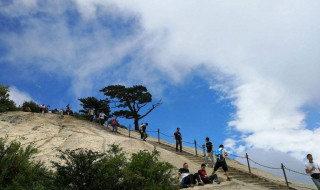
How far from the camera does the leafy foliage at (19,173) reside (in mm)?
12102

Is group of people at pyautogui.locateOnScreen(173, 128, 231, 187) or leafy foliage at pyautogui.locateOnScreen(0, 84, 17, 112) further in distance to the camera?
leafy foliage at pyautogui.locateOnScreen(0, 84, 17, 112)

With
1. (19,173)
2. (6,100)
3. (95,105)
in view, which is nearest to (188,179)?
(19,173)

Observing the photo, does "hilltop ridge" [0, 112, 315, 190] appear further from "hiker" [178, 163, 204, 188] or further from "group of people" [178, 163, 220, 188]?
A: "hiker" [178, 163, 204, 188]

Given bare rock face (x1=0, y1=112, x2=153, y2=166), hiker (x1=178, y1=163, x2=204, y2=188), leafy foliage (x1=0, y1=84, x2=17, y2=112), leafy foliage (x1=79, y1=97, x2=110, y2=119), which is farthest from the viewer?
leafy foliage (x1=79, y1=97, x2=110, y2=119)

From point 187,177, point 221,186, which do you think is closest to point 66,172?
point 187,177

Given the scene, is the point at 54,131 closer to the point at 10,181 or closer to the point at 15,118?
the point at 15,118

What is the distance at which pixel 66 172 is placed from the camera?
12.2 meters

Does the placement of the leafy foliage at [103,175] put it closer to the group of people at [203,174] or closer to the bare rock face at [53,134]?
the group of people at [203,174]

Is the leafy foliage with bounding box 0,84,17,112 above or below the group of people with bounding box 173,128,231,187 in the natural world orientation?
above

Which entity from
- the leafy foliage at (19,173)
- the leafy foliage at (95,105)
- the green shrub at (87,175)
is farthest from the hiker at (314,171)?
the leafy foliage at (95,105)

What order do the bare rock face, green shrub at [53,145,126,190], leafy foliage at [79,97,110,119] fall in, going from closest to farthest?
green shrub at [53,145,126,190], the bare rock face, leafy foliage at [79,97,110,119]

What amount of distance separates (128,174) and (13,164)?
5149 mm

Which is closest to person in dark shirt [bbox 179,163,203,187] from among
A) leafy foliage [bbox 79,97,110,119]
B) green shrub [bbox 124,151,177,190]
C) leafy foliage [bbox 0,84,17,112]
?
green shrub [bbox 124,151,177,190]

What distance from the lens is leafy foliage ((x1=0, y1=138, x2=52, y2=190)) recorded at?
39.7 ft
